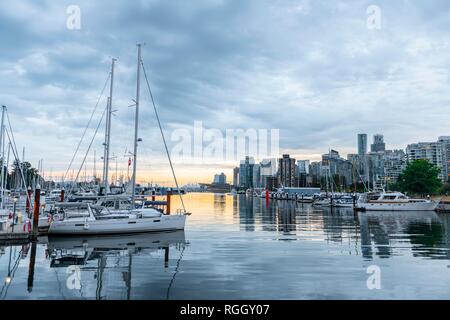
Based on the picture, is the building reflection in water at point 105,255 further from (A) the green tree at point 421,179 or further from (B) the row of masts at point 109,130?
(A) the green tree at point 421,179

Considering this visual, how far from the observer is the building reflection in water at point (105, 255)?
14.9 meters

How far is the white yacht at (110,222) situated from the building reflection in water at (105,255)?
2.61ft

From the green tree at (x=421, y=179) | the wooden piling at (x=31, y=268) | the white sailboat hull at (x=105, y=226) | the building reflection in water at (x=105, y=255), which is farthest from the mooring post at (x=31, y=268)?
the green tree at (x=421, y=179)

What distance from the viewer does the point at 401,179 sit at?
124 metres

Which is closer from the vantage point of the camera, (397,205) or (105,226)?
(105,226)

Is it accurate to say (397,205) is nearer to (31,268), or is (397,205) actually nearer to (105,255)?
(105,255)

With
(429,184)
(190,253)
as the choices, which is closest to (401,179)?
(429,184)

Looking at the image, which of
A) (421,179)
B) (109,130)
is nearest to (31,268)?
(109,130)

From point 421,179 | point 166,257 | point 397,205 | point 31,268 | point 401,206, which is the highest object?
point 421,179

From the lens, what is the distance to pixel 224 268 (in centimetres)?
1800

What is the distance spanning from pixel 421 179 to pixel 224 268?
109 m

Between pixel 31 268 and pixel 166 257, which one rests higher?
pixel 31 268
